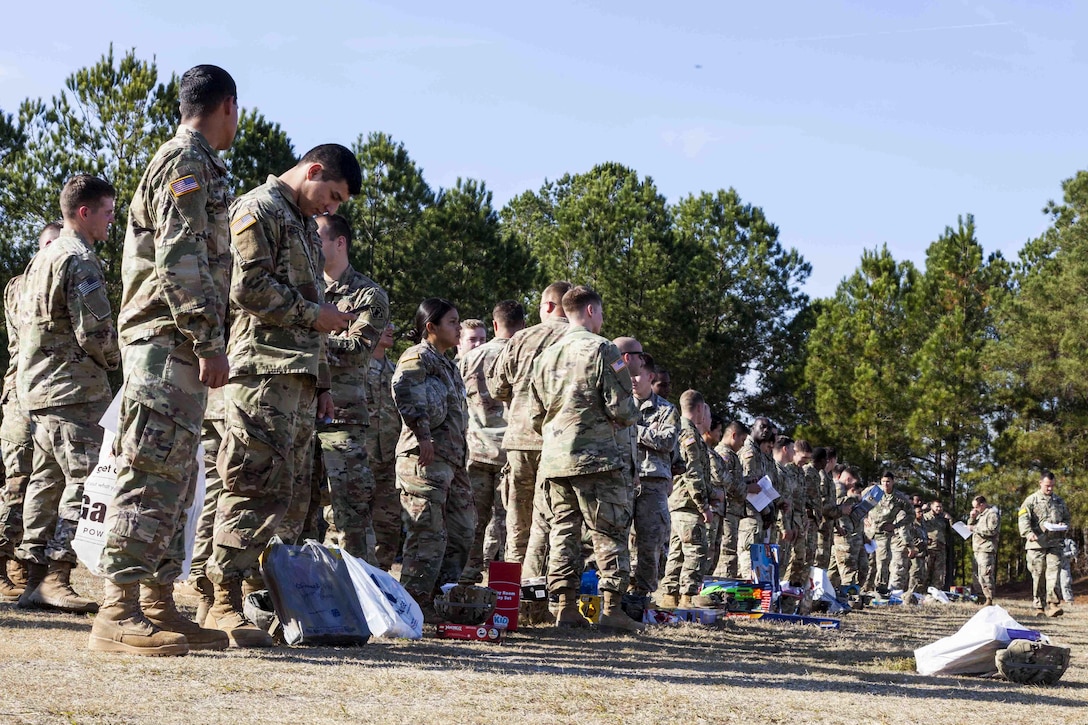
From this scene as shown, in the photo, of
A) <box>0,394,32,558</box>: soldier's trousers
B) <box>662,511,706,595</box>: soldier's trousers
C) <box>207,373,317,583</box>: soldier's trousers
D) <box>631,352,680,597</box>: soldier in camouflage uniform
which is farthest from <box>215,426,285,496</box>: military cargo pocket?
<box>662,511,706,595</box>: soldier's trousers

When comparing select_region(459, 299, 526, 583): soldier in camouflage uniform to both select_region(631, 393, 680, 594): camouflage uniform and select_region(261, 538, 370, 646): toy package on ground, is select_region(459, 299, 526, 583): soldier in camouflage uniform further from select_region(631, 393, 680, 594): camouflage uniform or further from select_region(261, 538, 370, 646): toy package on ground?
select_region(261, 538, 370, 646): toy package on ground

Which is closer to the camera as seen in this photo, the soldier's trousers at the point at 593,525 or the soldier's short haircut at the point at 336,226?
the soldier's short haircut at the point at 336,226

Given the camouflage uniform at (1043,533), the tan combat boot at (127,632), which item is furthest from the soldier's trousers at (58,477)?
the camouflage uniform at (1043,533)

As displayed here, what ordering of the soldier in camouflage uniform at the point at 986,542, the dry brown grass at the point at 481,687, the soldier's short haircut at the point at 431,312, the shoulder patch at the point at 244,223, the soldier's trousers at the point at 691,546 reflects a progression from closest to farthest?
the dry brown grass at the point at 481,687, the shoulder patch at the point at 244,223, the soldier's short haircut at the point at 431,312, the soldier's trousers at the point at 691,546, the soldier in camouflage uniform at the point at 986,542

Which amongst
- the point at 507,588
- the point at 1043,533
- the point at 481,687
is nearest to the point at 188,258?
the point at 481,687

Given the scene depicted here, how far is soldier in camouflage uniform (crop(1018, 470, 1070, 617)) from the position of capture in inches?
815

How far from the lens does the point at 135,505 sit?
4793 mm

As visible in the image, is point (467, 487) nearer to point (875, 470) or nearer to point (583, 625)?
point (583, 625)

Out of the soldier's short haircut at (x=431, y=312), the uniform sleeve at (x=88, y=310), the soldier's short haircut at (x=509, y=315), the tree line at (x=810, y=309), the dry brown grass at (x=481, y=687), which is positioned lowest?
the dry brown grass at (x=481, y=687)

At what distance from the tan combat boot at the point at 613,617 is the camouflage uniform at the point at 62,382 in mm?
3446

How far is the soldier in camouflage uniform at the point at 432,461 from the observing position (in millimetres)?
7406

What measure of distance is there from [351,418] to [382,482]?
1209mm

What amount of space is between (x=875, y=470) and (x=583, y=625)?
32.6 metres

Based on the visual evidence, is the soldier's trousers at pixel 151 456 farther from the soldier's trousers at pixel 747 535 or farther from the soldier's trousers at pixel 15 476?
the soldier's trousers at pixel 747 535
